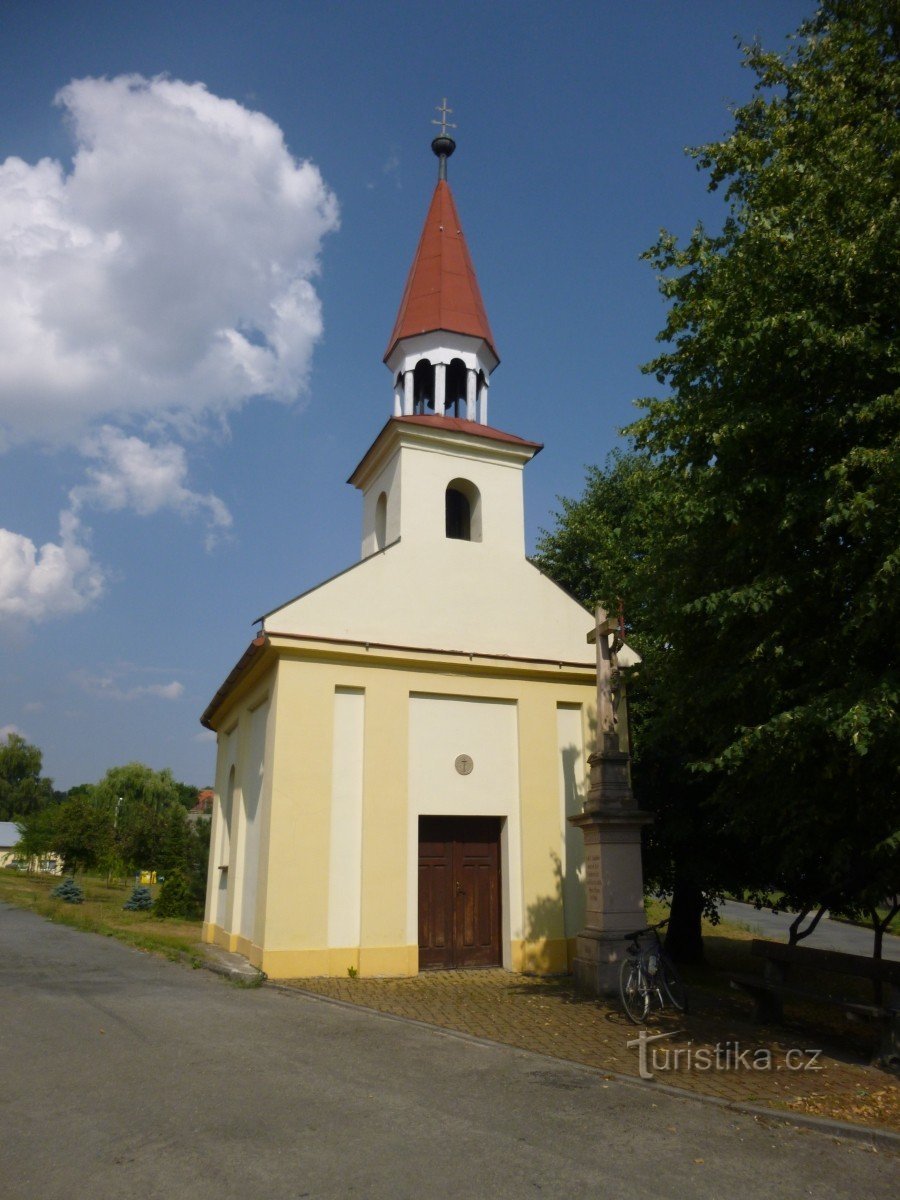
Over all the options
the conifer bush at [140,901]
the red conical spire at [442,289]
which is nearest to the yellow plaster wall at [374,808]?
the red conical spire at [442,289]

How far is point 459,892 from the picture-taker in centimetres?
1387

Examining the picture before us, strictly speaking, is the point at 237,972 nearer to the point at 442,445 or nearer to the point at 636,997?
the point at 636,997

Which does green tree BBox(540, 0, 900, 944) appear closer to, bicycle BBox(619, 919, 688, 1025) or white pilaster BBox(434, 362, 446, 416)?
bicycle BBox(619, 919, 688, 1025)

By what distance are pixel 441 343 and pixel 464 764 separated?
8.59 meters

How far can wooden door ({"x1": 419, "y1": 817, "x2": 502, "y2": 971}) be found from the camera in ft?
44.4

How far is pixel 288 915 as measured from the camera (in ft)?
40.4

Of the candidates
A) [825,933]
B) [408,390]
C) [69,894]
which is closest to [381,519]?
[408,390]

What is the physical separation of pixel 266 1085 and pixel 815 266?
8.00 meters

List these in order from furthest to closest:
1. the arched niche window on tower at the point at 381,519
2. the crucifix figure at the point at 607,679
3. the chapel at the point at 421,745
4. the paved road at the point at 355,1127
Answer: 1. the arched niche window on tower at the point at 381,519
2. the chapel at the point at 421,745
3. the crucifix figure at the point at 607,679
4. the paved road at the point at 355,1127

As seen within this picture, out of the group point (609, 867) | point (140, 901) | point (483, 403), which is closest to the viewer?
point (609, 867)

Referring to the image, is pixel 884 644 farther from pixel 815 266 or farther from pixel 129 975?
pixel 129 975

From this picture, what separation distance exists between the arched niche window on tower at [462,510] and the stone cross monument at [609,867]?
219 inches

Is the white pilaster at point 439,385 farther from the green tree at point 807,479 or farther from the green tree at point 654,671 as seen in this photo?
the green tree at point 807,479

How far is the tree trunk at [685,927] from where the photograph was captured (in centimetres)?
1698
